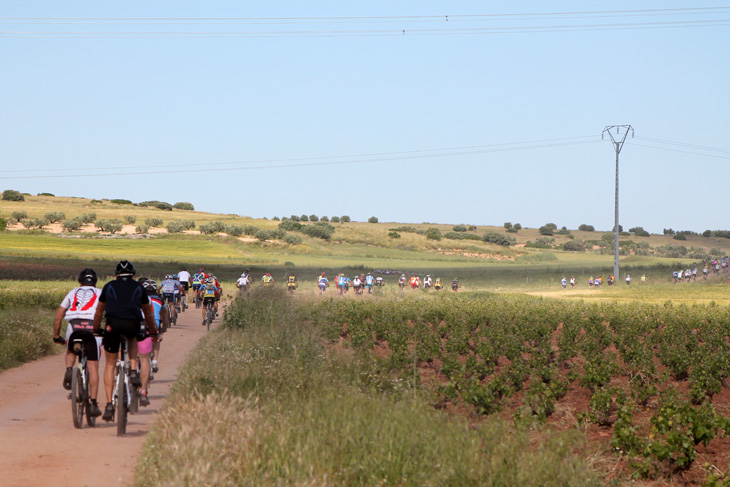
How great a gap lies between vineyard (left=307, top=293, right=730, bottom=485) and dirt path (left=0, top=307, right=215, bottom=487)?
3.40 m

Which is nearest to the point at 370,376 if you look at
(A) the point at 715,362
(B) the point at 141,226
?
(A) the point at 715,362

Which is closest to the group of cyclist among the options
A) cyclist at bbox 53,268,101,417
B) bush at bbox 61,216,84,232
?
cyclist at bbox 53,268,101,417

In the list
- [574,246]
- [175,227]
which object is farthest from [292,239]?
[574,246]

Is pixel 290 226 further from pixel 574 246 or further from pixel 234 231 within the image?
pixel 574 246

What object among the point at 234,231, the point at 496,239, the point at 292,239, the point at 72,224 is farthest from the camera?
the point at 496,239

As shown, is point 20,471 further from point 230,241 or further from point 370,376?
point 230,241

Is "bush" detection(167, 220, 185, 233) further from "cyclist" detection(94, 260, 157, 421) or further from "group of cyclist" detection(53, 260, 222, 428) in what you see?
"cyclist" detection(94, 260, 157, 421)

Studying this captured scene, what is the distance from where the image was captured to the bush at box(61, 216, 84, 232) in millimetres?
95856

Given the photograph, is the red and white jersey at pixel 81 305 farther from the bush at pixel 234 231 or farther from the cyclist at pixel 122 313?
the bush at pixel 234 231

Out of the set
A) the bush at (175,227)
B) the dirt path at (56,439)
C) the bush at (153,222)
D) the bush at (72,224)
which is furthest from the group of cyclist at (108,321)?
the bush at (153,222)

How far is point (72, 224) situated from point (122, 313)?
9230cm

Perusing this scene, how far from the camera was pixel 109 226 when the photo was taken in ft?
326

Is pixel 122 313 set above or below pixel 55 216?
below

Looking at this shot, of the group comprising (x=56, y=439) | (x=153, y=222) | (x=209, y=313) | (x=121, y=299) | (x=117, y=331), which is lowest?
(x=209, y=313)
